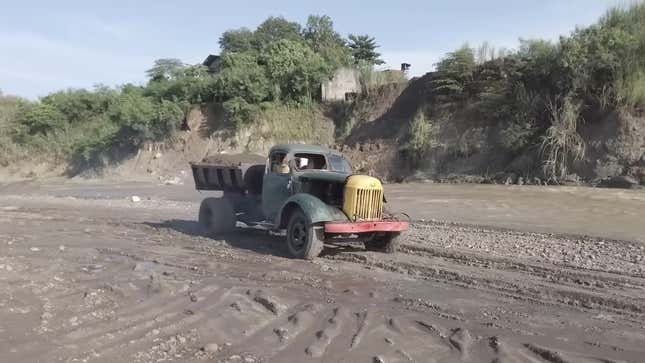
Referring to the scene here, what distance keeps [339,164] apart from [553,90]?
13.2 metres

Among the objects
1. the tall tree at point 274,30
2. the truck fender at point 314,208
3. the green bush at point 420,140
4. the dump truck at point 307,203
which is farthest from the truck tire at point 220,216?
the tall tree at point 274,30

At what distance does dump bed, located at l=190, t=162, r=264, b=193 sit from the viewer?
12797 millimetres

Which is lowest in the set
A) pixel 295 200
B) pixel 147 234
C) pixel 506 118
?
pixel 147 234

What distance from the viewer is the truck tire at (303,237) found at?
9.88m

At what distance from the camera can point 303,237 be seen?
33.5ft

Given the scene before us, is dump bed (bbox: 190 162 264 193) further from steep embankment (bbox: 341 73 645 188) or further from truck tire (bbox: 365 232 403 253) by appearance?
steep embankment (bbox: 341 73 645 188)

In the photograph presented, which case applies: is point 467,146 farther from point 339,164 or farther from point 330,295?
point 330,295

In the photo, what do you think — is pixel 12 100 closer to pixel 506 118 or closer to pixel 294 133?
pixel 294 133

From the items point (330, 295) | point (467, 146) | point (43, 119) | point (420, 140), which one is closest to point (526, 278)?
point (330, 295)

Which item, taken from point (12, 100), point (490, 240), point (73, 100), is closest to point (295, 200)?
point (490, 240)

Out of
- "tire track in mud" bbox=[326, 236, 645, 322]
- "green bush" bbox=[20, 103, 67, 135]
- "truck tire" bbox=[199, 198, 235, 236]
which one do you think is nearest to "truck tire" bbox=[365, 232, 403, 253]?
"tire track in mud" bbox=[326, 236, 645, 322]

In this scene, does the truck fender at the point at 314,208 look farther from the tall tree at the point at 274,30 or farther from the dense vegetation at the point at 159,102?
the tall tree at the point at 274,30

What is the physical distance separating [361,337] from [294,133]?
2671cm

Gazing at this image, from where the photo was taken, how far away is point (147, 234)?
42.9 ft
